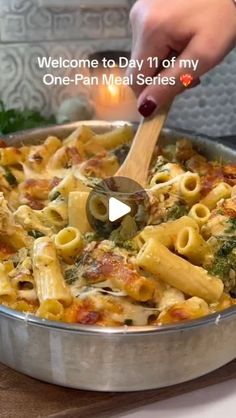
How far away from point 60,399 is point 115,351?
4.2 inches

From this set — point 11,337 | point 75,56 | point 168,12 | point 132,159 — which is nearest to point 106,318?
point 11,337

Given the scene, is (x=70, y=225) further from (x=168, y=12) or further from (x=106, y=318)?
(x=168, y=12)

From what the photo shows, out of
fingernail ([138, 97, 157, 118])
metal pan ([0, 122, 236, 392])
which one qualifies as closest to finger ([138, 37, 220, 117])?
fingernail ([138, 97, 157, 118])

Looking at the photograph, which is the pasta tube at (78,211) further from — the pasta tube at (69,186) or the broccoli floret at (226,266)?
the broccoli floret at (226,266)

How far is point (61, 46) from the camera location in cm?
137

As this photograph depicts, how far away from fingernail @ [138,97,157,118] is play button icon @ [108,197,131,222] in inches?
8.5

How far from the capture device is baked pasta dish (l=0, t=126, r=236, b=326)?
2.25ft

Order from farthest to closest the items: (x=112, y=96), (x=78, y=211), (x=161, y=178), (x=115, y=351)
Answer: (x=112, y=96), (x=161, y=178), (x=78, y=211), (x=115, y=351)

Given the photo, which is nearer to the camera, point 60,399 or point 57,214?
point 60,399

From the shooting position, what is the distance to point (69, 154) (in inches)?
40.2

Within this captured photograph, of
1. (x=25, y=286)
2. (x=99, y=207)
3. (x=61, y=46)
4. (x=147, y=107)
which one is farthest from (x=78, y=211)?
→ (x=61, y=46)

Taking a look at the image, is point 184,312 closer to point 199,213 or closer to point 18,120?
point 199,213

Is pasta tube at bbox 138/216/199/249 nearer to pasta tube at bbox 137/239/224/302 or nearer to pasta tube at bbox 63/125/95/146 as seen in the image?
pasta tube at bbox 137/239/224/302

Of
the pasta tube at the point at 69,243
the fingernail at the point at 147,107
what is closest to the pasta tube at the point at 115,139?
the fingernail at the point at 147,107
